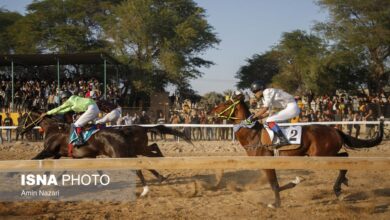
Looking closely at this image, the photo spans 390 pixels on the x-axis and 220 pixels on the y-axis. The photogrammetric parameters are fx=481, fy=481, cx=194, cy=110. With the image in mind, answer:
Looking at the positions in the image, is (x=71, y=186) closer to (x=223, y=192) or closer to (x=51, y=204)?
(x=51, y=204)

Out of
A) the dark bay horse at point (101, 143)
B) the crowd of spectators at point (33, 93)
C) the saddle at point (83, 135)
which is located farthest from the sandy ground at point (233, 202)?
the crowd of spectators at point (33, 93)

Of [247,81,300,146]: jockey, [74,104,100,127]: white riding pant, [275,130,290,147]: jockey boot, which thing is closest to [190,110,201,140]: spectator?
[74,104,100,127]: white riding pant

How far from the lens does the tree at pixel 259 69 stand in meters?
48.3

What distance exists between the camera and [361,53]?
34.6m

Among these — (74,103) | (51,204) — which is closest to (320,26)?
(74,103)

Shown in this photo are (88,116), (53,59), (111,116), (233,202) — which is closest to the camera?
(233,202)

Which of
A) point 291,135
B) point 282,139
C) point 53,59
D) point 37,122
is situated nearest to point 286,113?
point 291,135

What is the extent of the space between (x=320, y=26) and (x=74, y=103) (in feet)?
91.5

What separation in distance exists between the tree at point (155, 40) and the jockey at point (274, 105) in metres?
27.3

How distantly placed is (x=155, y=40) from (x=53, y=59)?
1076 cm

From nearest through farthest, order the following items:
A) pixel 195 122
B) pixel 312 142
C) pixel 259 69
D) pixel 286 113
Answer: pixel 312 142
pixel 286 113
pixel 195 122
pixel 259 69

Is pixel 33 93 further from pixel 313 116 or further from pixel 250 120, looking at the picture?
pixel 250 120

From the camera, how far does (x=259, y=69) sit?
49.8m

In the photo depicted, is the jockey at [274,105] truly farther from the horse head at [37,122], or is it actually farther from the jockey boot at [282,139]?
the horse head at [37,122]
